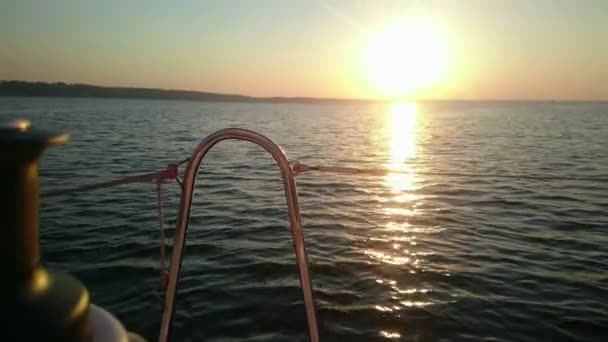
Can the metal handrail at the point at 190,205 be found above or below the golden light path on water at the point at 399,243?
Answer: above

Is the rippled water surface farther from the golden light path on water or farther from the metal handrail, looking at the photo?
the metal handrail

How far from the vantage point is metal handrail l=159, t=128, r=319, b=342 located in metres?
2.04

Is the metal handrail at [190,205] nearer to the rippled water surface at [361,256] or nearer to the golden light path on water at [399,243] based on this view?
the golden light path on water at [399,243]

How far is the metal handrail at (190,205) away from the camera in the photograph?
204 cm

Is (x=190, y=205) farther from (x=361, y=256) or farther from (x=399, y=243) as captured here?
(x=399, y=243)

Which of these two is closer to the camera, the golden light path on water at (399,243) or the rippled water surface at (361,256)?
the rippled water surface at (361,256)

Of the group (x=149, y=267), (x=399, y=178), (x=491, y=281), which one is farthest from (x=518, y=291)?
(x=399, y=178)

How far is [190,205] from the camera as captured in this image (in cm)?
209

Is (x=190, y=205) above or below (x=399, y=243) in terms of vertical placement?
above

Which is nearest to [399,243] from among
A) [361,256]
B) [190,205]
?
[361,256]

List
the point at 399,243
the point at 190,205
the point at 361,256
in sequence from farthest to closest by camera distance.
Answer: the point at 399,243, the point at 361,256, the point at 190,205

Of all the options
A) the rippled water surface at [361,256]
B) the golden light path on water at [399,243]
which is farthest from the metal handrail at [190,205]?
the rippled water surface at [361,256]

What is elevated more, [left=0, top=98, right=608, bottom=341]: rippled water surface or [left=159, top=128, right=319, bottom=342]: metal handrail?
[left=159, top=128, right=319, bottom=342]: metal handrail

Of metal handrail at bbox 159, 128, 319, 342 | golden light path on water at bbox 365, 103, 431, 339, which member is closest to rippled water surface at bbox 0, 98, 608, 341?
golden light path on water at bbox 365, 103, 431, 339
